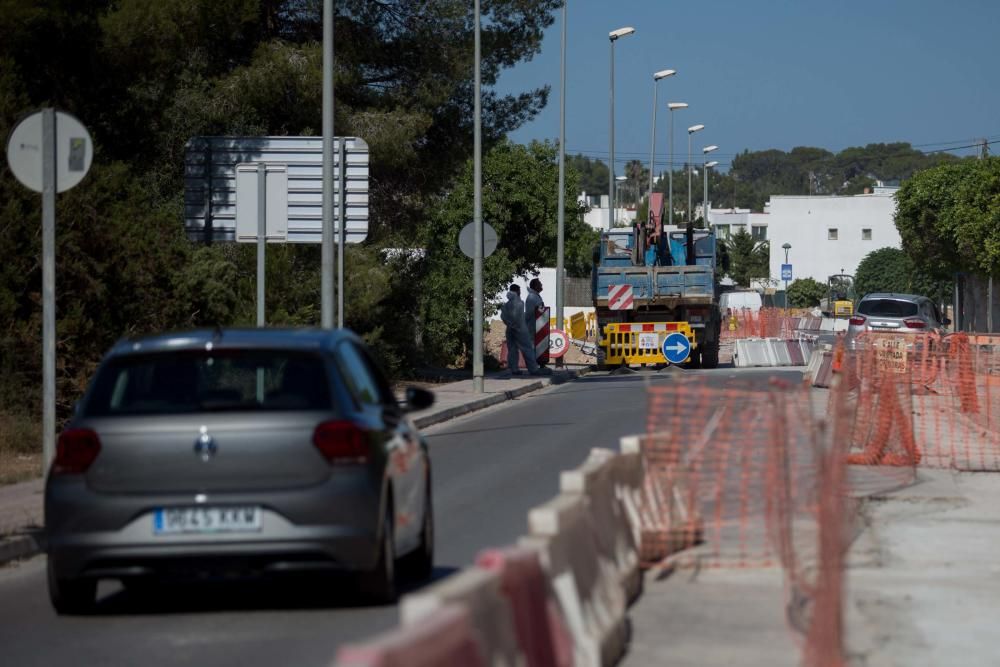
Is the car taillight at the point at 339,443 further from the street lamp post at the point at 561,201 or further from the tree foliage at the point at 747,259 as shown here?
the tree foliage at the point at 747,259

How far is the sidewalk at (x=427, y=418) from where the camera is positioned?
A: 1112 cm

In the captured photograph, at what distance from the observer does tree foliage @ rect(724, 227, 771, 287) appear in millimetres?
120750

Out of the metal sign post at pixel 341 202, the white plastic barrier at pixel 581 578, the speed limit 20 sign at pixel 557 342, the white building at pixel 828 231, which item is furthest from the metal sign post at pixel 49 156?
the white building at pixel 828 231

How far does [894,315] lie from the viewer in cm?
3688

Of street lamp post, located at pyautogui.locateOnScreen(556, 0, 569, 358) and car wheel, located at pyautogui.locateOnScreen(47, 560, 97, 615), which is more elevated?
street lamp post, located at pyautogui.locateOnScreen(556, 0, 569, 358)

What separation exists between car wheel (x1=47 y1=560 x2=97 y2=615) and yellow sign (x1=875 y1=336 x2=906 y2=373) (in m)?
13.3

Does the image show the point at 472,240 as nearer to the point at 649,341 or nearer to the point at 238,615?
the point at 649,341

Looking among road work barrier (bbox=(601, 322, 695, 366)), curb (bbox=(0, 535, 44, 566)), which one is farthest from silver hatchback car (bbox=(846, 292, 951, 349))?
curb (bbox=(0, 535, 44, 566))

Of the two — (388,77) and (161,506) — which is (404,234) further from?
(161,506)

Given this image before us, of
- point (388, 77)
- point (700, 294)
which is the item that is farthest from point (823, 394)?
point (388, 77)

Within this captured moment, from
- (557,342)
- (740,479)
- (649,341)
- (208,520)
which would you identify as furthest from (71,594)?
(557,342)

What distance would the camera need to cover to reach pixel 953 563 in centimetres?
1017

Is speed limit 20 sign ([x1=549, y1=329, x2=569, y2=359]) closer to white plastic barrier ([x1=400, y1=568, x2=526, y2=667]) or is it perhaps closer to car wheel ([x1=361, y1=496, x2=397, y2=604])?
car wheel ([x1=361, y1=496, x2=397, y2=604])

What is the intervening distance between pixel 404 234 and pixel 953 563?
2527cm
